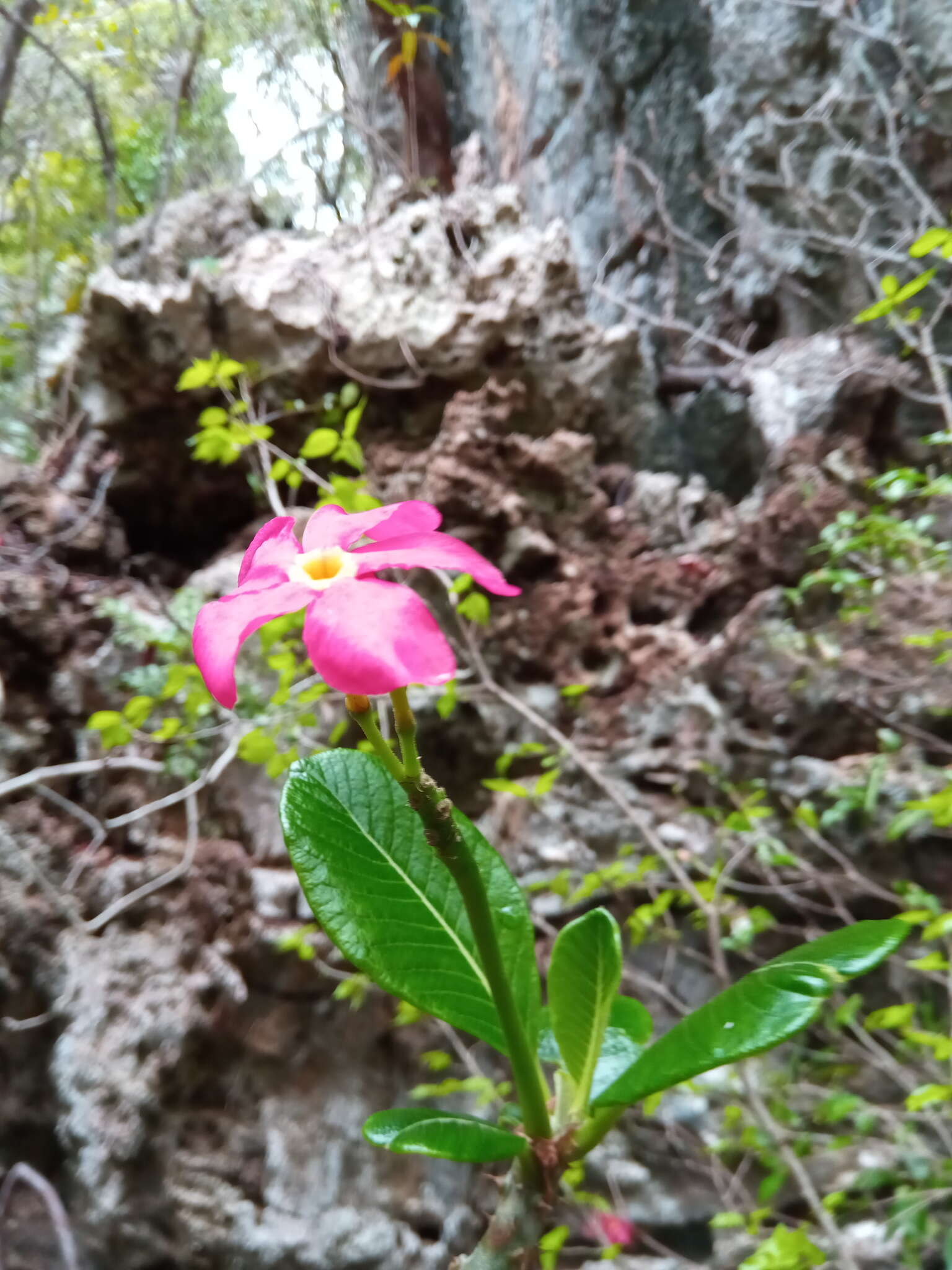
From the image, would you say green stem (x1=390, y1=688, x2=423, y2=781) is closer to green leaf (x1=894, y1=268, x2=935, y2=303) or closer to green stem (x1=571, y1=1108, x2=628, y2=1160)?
green stem (x1=571, y1=1108, x2=628, y2=1160)

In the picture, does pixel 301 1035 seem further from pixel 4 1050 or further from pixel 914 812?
pixel 914 812

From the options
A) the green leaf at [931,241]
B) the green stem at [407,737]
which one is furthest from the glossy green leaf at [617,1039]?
the green leaf at [931,241]

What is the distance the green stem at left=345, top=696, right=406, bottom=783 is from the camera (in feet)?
0.96

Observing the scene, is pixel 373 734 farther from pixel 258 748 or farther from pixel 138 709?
pixel 138 709

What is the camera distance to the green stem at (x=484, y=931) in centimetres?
29

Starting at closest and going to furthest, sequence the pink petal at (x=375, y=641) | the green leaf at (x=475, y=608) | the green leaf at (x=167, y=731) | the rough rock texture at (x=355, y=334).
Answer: the pink petal at (x=375, y=641) < the green leaf at (x=167, y=731) < the green leaf at (x=475, y=608) < the rough rock texture at (x=355, y=334)

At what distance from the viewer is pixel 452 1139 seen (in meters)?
0.41

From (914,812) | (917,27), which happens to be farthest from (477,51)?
(914,812)

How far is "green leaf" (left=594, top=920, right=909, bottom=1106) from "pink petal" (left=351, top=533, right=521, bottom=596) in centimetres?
26

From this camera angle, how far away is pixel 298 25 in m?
2.85

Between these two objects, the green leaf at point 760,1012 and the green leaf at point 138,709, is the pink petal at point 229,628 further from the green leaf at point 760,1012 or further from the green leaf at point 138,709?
the green leaf at point 138,709

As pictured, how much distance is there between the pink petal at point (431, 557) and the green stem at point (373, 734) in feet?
0.19

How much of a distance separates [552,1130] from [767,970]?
0.16 m

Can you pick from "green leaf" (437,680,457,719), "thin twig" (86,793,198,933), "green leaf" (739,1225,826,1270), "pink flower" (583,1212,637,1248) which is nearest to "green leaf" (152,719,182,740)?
"thin twig" (86,793,198,933)
